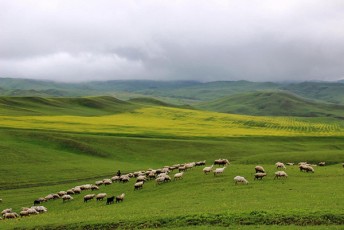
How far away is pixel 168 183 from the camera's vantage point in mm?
41031

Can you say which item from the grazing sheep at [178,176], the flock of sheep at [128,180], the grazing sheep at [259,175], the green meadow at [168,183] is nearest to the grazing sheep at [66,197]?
the flock of sheep at [128,180]

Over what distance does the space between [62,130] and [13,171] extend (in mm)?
34675

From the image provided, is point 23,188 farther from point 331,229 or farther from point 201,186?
point 331,229

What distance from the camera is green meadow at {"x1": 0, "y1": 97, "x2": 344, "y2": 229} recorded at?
→ 2586 cm

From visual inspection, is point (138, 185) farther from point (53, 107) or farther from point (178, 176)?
point (53, 107)

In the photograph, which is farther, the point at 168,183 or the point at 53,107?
the point at 53,107

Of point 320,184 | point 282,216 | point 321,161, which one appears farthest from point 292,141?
point 282,216

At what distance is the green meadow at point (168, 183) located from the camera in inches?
1018

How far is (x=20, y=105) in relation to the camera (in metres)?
158

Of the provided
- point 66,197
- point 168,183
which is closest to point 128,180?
point 168,183

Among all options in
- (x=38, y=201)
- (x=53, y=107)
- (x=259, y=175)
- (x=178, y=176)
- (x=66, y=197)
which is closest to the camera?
(x=259, y=175)

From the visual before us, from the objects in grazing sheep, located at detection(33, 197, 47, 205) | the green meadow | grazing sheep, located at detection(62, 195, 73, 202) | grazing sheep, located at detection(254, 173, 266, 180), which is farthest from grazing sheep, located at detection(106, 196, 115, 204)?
grazing sheep, located at detection(254, 173, 266, 180)

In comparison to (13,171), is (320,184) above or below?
above

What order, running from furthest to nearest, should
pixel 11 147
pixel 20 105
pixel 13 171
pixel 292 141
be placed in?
pixel 20 105
pixel 292 141
pixel 11 147
pixel 13 171
